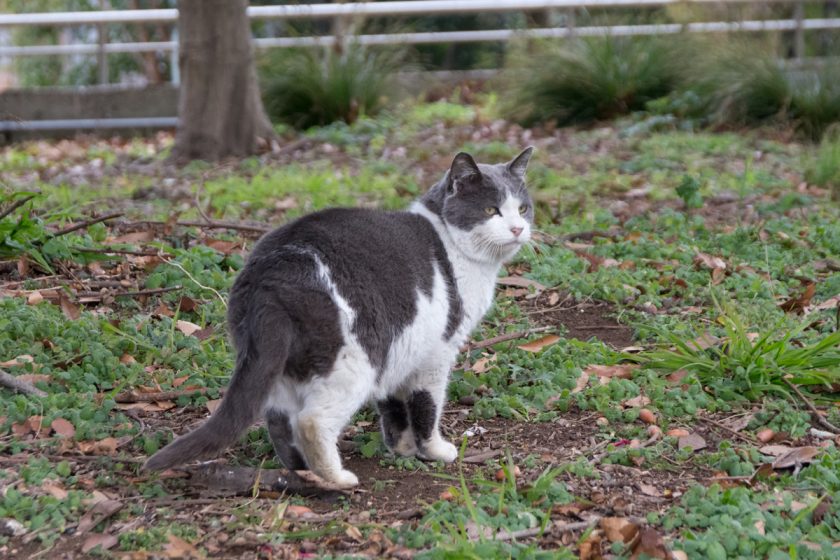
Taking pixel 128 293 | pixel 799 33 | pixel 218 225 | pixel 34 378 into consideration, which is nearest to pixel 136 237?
pixel 218 225

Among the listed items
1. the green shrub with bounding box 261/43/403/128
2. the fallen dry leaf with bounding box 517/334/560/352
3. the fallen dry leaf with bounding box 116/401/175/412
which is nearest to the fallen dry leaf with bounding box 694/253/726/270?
the fallen dry leaf with bounding box 517/334/560/352

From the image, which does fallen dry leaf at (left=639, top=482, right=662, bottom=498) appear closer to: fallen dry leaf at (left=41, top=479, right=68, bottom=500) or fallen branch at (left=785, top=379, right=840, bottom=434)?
fallen branch at (left=785, top=379, right=840, bottom=434)

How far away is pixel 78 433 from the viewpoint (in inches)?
137

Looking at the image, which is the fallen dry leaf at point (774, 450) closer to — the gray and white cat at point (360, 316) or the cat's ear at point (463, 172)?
the gray and white cat at point (360, 316)

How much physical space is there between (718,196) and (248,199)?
329cm

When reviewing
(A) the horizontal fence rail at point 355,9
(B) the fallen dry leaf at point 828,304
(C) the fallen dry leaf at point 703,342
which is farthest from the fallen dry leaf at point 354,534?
(A) the horizontal fence rail at point 355,9

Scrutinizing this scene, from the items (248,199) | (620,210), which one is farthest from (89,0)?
(620,210)

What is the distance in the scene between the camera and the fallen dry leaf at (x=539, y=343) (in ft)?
14.8

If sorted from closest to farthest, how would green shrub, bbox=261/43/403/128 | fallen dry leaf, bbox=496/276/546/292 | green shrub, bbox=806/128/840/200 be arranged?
fallen dry leaf, bbox=496/276/546/292, green shrub, bbox=806/128/840/200, green shrub, bbox=261/43/403/128

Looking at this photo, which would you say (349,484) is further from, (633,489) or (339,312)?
(633,489)

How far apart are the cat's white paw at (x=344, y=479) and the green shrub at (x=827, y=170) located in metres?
5.04

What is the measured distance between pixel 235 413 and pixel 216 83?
626 cm

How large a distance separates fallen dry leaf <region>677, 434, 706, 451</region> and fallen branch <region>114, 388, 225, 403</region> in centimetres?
182

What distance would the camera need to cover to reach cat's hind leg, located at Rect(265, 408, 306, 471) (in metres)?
3.37
